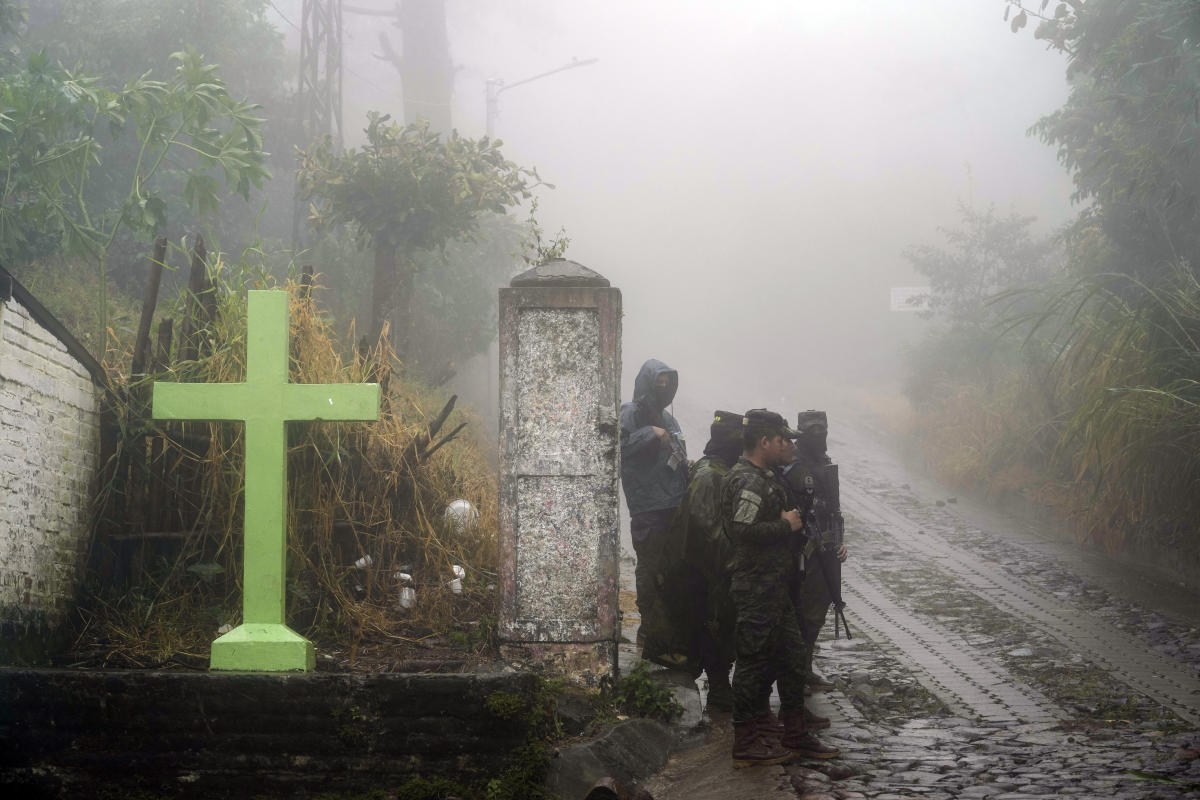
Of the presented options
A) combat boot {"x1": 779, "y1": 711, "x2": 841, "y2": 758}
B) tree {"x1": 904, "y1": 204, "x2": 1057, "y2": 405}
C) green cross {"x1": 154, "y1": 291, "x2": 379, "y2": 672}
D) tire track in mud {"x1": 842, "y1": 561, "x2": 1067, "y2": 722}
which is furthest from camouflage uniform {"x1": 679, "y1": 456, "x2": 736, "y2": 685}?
tree {"x1": 904, "y1": 204, "x2": 1057, "y2": 405}

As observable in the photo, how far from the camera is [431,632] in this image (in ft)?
20.8

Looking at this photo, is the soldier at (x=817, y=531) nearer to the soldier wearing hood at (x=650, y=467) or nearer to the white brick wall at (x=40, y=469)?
the soldier wearing hood at (x=650, y=467)

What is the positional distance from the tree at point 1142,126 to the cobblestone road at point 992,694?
186 inches

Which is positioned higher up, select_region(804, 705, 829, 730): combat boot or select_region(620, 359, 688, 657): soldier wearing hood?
select_region(620, 359, 688, 657): soldier wearing hood

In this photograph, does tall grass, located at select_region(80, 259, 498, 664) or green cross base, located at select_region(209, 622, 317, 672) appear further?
tall grass, located at select_region(80, 259, 498, 664)

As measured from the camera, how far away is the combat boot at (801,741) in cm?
558

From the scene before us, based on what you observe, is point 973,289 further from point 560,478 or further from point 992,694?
point 560,478

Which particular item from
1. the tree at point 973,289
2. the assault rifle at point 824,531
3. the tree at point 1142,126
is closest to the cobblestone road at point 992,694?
the assault rifle at point 824,531

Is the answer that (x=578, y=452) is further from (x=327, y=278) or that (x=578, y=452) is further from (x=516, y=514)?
(x=327, y=278)

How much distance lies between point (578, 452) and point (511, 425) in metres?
0.39

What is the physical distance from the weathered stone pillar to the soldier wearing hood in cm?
137

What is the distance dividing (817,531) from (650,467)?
4.52 feet

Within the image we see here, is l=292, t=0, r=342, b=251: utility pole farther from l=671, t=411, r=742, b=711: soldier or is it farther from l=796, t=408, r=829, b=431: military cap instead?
l=671, t=411, r=742, b=711: soldier

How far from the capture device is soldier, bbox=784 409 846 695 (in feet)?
21.8
